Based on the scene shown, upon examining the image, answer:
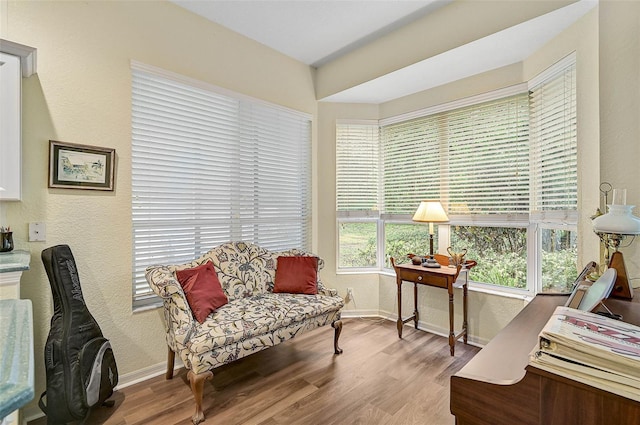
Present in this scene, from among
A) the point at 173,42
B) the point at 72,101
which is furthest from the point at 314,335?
the point at 173,42

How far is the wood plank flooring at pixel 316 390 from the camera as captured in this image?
1.88 metres

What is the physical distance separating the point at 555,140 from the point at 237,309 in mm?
2896

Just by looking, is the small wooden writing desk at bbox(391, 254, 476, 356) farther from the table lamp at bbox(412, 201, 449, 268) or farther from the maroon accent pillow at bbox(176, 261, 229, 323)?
the maroon accent pillow at bbox(176, 261, 229, 323)

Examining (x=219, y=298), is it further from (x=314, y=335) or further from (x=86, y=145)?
(x=86, y=145)

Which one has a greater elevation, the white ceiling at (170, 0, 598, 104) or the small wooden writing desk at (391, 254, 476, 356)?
the white ceiling at (170, 0, 598, 104)

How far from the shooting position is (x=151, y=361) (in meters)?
2.38

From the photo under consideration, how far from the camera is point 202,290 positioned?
7.39 feet

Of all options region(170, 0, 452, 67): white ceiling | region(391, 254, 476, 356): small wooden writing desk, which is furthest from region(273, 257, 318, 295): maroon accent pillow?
region(170, 0, 452, 67): white ceiling

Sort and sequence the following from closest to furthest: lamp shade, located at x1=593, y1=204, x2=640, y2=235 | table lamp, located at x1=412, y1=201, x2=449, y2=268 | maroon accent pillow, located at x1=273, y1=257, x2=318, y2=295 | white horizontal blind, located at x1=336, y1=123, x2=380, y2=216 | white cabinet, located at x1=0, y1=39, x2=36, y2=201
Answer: lamp shade, located at x1=593, y1=204, x2=640, y2=235, white cabinet, located at x1=0, y1=39, x2=36, y2=201, maroon accent pillow, located at x1=273, y1=257, x2=318, y2=295, table lamp, located at x1=412, y1=201, x2=449, y2=268, white horizontal blind, located at x1=336, y1=123, x2=380, y2=216

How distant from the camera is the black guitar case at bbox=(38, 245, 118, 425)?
1.70 metres

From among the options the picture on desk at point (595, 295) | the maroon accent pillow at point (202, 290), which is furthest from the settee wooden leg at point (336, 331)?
the picture on desk at point (595, 295)

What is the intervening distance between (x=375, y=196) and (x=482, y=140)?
52.5 inches

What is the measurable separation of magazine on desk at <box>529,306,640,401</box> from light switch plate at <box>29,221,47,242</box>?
2650 mm

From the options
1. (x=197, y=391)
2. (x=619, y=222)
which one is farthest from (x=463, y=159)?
(x=197, y=391)
